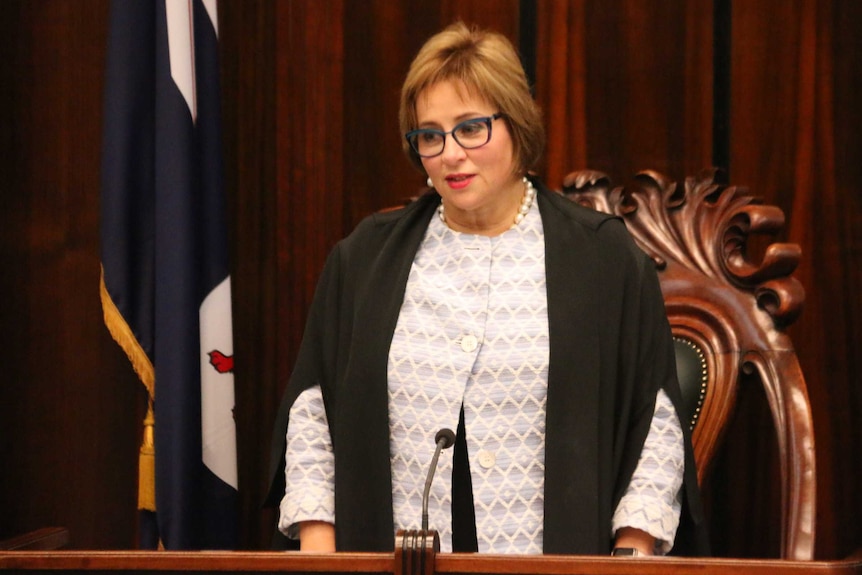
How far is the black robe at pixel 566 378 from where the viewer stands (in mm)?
1871

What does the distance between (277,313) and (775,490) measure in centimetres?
140

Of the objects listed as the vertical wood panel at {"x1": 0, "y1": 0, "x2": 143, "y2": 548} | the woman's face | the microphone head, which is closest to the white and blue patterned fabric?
the woman's face

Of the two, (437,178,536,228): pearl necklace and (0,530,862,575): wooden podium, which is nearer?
(0,530,862,575): wooden podium

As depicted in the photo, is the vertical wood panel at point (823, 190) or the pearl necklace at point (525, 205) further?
the vertical wood panel at point (823, 190)

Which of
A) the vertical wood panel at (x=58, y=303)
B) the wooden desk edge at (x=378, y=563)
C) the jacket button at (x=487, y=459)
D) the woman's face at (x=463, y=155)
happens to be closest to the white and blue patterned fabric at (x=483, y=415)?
the jacket button at (x=487, y=459)

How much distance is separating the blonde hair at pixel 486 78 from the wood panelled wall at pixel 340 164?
783mm

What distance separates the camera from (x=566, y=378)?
1894 millimetres

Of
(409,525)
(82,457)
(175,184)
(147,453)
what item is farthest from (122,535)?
(409,525)

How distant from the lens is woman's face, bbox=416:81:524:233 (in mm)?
1947

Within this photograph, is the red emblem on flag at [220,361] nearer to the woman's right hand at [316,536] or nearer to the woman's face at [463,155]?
the woman's right hand at [316,536]

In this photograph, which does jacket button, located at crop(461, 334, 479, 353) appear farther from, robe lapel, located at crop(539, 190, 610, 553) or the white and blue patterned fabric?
robe lapel, located at crop(539, 190, 610, 553)

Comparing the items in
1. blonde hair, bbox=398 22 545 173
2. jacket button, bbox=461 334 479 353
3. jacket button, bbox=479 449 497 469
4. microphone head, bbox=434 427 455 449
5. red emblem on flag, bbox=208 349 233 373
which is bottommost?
jacket button, bbox=479 449 497 469

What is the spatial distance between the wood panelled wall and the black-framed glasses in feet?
2.85

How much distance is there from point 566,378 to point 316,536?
1.80 ft
